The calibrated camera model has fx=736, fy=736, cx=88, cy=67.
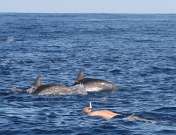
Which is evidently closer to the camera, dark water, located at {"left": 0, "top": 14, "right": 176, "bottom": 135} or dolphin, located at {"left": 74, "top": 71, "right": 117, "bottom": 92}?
dark water, located at {"left": 0, "top": 14, "right": 176, "bottom": 135}

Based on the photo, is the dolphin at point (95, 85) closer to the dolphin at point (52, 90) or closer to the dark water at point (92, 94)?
the dolphin at point (52, 90)

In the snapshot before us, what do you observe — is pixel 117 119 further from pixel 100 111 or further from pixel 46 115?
pixel 46 115

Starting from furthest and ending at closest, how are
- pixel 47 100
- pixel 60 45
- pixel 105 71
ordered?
1. pixel 60 45
2. pixel 105 71
3. pixel 47 100

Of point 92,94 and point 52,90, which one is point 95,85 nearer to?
point 92,94

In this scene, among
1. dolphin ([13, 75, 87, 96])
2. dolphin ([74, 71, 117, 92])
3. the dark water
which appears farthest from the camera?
dolphin ([74, 71, 117, 92])

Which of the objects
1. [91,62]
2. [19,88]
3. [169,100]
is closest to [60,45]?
[91,62]

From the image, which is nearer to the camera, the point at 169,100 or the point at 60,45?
the point at 169,100

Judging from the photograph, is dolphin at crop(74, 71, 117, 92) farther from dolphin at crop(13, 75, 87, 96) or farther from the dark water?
the dark water

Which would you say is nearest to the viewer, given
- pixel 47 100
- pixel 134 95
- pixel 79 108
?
pixel 79 108

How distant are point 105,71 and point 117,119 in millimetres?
21062

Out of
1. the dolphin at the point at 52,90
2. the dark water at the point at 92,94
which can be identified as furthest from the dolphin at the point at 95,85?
the dark water at the point at 92,94

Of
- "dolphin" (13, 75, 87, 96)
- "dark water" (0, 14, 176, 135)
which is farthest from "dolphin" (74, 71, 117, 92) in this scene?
"dark water" (0, 14, 176, 135)

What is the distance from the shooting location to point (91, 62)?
57.9 meters

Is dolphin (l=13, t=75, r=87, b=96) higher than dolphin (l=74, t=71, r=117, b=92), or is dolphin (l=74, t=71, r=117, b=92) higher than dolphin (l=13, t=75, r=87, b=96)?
dolphin (l=74, t=71, r=117, b=92)
